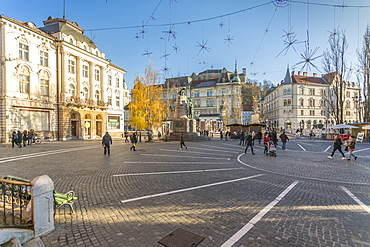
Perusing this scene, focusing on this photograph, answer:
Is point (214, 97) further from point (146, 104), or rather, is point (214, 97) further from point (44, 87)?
point (44, 87)

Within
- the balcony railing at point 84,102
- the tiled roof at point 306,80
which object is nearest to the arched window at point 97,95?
the balcony railing at point 84,102

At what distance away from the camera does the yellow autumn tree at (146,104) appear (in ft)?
92.3

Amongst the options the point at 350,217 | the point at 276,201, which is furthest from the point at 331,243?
the point at 276,201

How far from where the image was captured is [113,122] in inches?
1660

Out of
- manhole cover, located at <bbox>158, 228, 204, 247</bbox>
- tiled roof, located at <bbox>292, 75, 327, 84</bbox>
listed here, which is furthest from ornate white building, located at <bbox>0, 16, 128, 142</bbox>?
tiled roof, located at <bbox>292, 75, 327, 84</bbox>

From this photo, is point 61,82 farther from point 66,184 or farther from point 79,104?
point 66,184

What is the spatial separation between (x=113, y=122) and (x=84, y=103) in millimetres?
10026

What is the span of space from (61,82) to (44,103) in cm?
447

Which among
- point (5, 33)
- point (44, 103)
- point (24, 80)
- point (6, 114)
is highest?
point (5, 33)

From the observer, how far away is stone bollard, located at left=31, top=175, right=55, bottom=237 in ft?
12.4

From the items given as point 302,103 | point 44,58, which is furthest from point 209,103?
point 44,58

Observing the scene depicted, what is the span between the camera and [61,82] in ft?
101

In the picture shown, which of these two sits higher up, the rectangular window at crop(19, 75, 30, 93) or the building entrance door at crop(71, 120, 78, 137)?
the rectangular window at crop(19, 75, 30, 93)

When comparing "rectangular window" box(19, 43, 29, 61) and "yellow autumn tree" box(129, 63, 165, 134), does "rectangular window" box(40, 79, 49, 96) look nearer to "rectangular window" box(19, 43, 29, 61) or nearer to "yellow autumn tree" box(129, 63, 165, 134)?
"rectangular window" box(19, 43, 29, 61)
